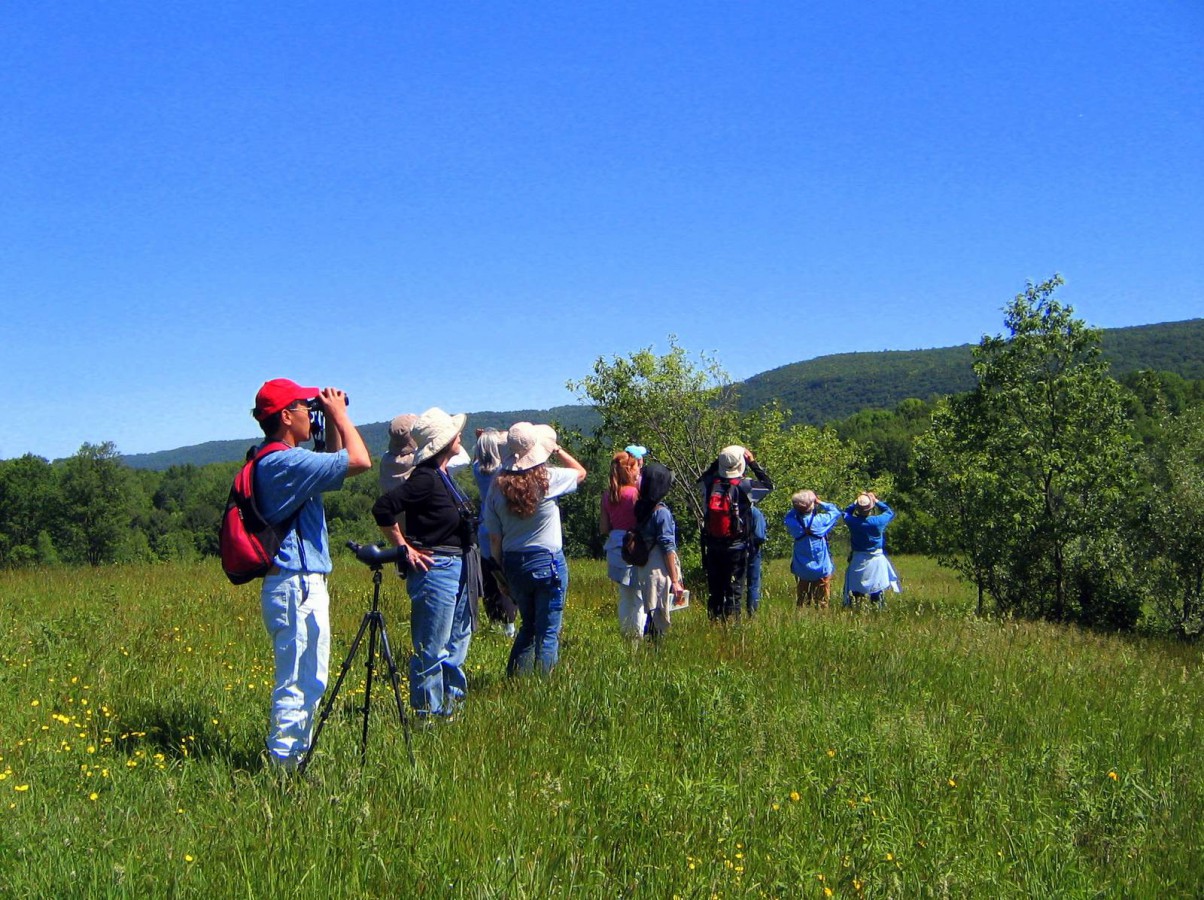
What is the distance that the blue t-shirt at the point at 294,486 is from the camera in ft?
13.3

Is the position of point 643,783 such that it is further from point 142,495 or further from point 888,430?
point 888,430

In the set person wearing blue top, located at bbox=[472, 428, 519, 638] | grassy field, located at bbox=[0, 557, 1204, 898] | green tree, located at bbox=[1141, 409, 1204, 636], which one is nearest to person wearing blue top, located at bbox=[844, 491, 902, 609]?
grassy field, located at bbox=[0, 557, 1204, 898]

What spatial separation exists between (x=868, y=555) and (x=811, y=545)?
2.63 ft

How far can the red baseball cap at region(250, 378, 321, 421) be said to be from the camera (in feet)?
13.9

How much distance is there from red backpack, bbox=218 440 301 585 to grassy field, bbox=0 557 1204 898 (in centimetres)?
88

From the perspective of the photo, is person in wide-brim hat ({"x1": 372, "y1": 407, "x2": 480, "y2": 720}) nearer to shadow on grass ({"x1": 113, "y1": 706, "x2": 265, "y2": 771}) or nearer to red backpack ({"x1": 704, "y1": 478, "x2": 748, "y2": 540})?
shadow on grass ({"x1": 113, "y1": 706, "x2": 265, "y2": 771})

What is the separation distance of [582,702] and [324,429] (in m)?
2.06

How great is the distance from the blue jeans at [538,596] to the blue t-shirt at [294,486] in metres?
1.74

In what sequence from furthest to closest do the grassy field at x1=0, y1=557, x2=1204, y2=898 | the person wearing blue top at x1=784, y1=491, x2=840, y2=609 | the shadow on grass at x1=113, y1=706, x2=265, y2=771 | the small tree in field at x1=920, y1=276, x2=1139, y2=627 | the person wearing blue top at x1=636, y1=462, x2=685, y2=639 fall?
the small tree in field at x1=920, y1=276, x2=1139, y2=627 → the person wearing blue top at x1=784, y1=491, x2=840, y2=609 → the person wearing blue top at x1=636, y1=462, x2=685, y2=639 → the shadow on grass at x1=113, y1=706, x2=265, y2=771 → the grassy field at x1=0, y1=557, x2=1204, y2=898

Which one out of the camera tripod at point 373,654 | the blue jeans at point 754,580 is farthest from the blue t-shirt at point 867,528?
the camera tripod at point 373,654

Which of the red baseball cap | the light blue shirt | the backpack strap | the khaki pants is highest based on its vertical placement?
the red baseball cap

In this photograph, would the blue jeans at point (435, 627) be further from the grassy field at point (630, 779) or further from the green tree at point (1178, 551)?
the green tree at point (1178, 551)

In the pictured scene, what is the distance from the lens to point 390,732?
181 inches

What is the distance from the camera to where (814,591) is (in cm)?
1027
